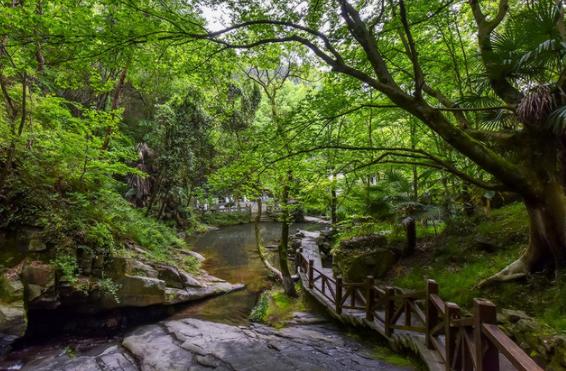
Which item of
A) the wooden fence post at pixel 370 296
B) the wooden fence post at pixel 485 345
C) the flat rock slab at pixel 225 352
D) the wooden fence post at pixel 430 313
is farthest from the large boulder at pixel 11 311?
the wooden fence post at pixel 485 345

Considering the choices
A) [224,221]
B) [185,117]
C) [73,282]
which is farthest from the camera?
[224,221]

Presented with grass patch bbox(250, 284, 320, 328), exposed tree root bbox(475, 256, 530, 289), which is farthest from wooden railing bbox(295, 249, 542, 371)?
grass patch bbox(250, 284, 320, 328)

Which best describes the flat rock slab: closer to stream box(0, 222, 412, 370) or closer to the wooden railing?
stream box(0, 222, 412, 370)

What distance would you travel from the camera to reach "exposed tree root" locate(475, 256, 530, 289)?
509cm

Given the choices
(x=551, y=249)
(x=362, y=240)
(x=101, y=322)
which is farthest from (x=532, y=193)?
(x=101, y=322)

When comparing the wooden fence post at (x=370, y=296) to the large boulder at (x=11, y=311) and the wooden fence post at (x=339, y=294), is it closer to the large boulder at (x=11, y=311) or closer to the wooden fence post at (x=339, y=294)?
the wooden fence post at (x=339, y=294)

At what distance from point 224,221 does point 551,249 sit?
24.8m

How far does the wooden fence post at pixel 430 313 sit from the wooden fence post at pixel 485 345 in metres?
1.55

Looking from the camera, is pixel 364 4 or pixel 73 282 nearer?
pixel 364 4

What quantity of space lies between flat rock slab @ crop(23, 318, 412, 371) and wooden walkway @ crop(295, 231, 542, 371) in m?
0.60

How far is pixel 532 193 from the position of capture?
4.39 metres

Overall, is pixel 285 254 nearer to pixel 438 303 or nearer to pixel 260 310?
pixel 260 310

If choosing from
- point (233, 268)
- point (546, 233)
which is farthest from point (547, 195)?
point (233, 268)

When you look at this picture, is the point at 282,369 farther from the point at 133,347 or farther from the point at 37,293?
the point at 37,293
